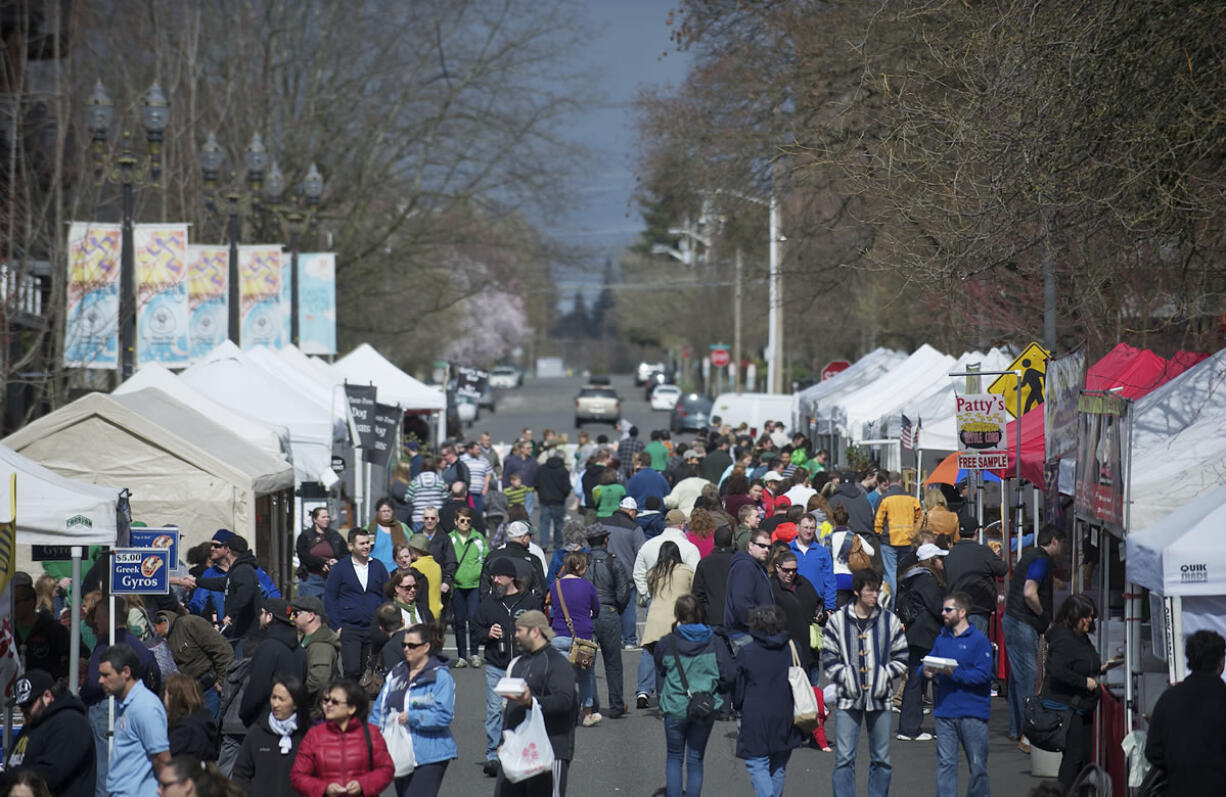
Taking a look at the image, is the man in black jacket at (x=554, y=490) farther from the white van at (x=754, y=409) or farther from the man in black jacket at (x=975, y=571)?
the white van at (x=754, y=409)

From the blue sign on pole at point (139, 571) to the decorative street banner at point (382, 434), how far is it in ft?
41.0

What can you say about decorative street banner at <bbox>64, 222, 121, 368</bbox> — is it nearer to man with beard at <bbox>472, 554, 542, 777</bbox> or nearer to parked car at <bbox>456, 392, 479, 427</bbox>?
man with beard at <bbox>472, 554, 542, 777</bbox>

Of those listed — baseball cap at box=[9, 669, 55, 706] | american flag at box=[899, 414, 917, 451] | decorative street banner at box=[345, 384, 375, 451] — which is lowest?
baseball cap at box=[9, 669, 55, 706]

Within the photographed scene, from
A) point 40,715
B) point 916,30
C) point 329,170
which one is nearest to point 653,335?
point 329,170

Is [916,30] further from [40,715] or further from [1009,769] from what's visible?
[40,715]

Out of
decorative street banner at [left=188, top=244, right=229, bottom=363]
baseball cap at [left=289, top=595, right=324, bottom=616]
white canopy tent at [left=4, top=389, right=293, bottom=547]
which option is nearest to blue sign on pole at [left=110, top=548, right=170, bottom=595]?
baseball cap at [left=289, top=595, right=324, bottom=616]

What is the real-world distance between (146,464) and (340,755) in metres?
9.25

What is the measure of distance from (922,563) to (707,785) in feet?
9.71

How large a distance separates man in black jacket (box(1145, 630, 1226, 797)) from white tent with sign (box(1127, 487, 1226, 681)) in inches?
27.9

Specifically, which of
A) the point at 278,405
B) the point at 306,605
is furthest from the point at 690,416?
the point at 306,605

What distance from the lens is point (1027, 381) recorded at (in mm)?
17031

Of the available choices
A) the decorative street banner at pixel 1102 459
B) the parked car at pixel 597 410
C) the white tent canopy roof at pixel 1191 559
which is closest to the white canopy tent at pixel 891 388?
the decorative street banner at pixel 1102 459

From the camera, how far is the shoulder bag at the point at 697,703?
10266 millimetres

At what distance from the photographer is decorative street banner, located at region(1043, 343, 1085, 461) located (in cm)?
1260
